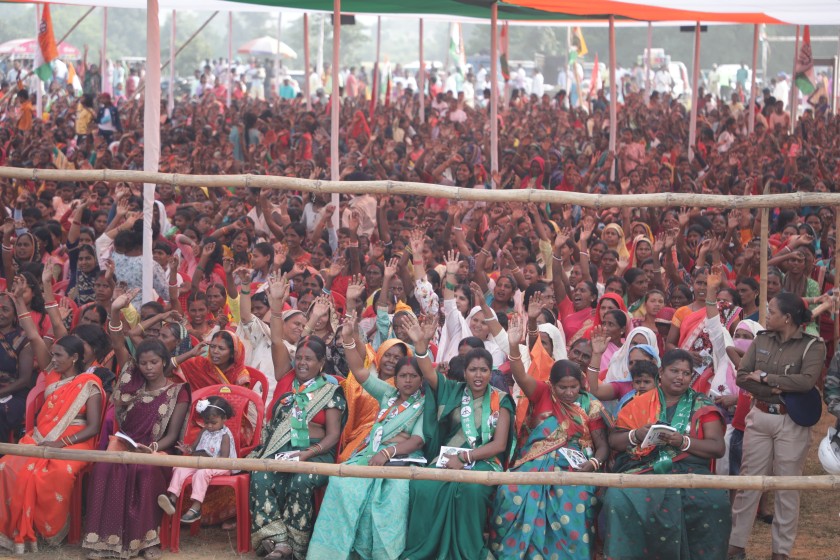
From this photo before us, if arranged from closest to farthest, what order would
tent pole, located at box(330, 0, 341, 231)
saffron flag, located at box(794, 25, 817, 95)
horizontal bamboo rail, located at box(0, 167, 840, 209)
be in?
horizontal bamboo rail, located at box(0, 167, 840, 209) < tent pole, located at box(330, 0, 341, 231) < saffron flag, located at box(794, 25, 817, 95)

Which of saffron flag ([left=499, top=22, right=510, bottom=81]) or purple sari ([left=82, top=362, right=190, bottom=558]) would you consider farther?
saffron flag ([left=499, top=22, right=510, bottom=81])

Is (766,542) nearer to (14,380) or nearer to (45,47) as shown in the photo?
(14,380)

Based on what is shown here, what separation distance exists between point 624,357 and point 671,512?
1218 millimetres

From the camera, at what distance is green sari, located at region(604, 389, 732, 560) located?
5344mm

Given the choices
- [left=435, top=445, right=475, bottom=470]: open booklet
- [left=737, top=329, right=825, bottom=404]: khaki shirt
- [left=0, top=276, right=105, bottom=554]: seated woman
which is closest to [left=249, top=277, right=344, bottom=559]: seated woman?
[left=435, top=445, right=475, bottom=470]: open booklet

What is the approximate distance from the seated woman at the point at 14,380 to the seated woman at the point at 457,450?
239 centimetres

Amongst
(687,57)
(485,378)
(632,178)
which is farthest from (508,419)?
(687,57)

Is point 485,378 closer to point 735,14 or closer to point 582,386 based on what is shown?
point 582,386

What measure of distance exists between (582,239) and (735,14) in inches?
217

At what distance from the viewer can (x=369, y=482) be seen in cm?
565

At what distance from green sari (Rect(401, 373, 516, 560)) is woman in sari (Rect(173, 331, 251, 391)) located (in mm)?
1342

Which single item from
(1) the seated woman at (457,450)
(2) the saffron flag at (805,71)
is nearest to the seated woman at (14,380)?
(1) the seated woman at (457,450)

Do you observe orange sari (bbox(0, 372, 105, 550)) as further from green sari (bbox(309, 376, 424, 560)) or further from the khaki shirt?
the khaki shirt

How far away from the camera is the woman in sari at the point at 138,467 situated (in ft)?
18.9
